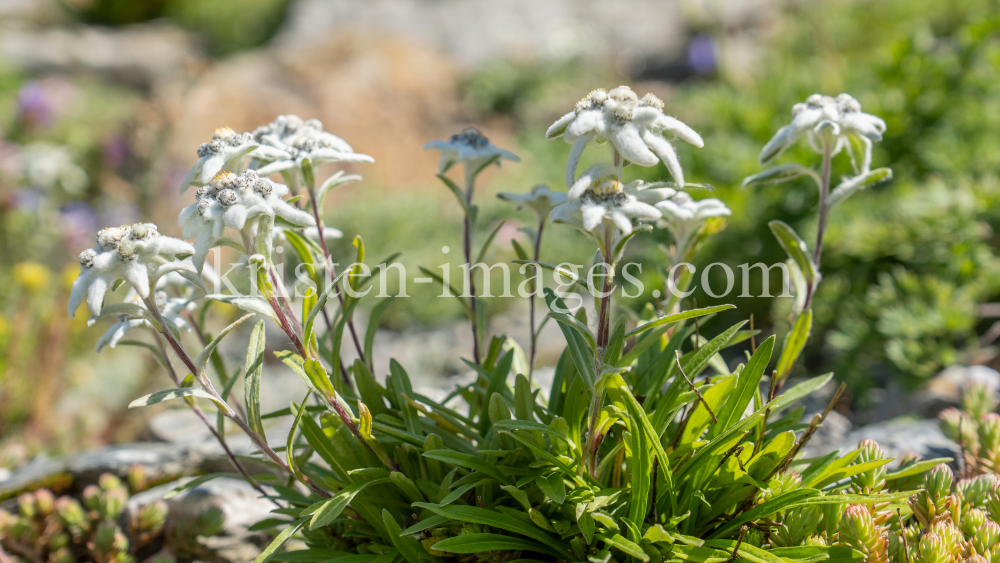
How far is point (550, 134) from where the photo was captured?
1.31 m

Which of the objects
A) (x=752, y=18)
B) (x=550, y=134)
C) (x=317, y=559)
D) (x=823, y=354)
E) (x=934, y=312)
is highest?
(x=752, y=18)

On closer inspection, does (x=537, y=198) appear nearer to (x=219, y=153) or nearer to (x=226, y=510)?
(x=219, y=153)

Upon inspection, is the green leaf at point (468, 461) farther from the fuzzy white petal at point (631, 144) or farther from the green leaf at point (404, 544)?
the fuzzy white petal at point (631, 144)

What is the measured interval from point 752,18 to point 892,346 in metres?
9.59

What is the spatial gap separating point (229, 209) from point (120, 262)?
0.74ft

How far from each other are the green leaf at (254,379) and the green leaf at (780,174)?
1279mm

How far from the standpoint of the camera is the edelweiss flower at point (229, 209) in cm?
121

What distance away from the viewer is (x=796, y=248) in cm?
164

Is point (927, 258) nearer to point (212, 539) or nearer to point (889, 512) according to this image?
point (889, 512)

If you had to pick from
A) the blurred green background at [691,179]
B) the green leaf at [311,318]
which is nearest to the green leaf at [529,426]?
the green leaf at [311,318]

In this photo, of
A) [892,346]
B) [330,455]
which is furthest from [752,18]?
[330,455]

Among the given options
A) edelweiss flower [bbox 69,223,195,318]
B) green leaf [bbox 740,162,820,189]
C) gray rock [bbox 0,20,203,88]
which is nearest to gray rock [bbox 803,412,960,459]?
green leaf [bbox 740,162,820,189]

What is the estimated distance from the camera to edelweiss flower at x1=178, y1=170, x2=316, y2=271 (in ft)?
3.97

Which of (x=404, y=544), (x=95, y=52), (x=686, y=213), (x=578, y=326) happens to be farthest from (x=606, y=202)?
(x=95, y=52)
